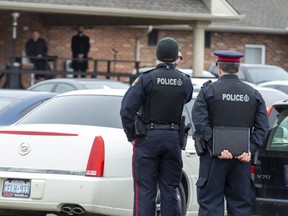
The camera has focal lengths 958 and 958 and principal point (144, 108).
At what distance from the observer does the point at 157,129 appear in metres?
8.75

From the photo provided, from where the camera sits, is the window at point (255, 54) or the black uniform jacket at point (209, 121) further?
the window at point (255, 54)

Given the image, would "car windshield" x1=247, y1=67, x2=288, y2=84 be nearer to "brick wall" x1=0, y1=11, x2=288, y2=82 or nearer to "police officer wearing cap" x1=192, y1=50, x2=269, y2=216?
"brick wall" x1=0, y1=11, x2=288, y2=82

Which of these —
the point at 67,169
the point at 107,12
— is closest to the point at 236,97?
the point at 67,169

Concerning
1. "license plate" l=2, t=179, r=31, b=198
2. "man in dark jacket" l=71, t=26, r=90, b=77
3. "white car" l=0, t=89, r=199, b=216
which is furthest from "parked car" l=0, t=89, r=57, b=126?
"man in dark jacket" l=71, t=26, r=90, b=77

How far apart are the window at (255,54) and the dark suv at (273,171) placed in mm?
25588

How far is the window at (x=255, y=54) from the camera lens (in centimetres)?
3416

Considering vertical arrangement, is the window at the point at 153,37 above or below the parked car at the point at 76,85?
above

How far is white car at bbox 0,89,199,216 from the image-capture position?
8.82 metres

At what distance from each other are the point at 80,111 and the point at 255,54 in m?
25.1

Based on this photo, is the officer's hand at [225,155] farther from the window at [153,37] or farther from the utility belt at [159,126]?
the window at [153,37]

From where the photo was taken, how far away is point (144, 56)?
31.9 metres

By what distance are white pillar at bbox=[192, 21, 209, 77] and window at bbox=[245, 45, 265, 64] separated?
30.9 feet

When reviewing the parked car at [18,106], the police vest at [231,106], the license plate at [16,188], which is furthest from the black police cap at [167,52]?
the parked car at [18,106]

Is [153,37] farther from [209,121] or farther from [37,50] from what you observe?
[209,121]
